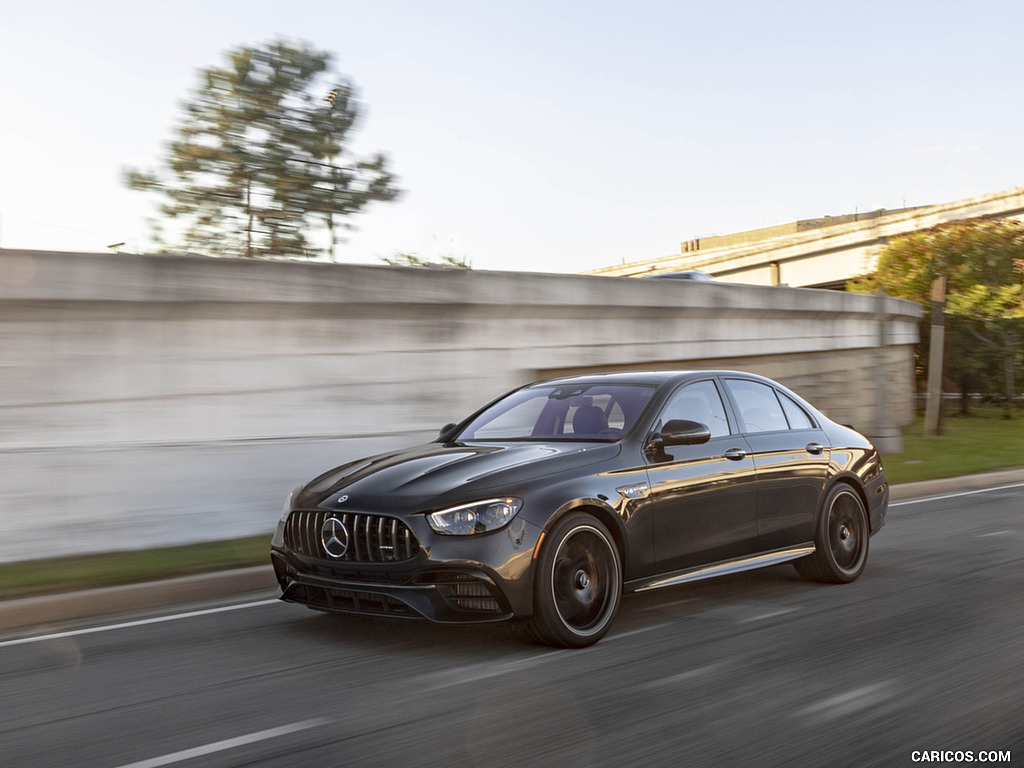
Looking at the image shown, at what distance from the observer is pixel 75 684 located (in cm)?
516

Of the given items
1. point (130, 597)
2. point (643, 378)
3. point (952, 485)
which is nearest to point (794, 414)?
point (643, 378)

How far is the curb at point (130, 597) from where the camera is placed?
6.69 meters

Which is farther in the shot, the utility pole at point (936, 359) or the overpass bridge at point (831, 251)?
the overpass bridge at point (831, 251)

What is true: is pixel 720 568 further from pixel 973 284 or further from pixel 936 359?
pixel 973 284

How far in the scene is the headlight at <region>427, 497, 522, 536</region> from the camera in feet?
17.3

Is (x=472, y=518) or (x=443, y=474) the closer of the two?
(x=472, y=518)

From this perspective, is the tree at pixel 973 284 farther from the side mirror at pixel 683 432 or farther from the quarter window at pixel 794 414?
the side mirror at pixel 683 432

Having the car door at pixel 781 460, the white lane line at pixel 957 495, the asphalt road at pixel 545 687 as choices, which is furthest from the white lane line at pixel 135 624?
the white lane line at pixel 957 495

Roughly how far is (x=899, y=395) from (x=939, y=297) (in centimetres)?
548

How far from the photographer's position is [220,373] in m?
9.83

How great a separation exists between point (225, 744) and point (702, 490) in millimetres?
3261

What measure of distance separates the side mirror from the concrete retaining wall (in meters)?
5.00

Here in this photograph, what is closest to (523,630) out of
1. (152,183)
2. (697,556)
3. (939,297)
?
(697,556)

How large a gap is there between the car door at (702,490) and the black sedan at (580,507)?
11mm
